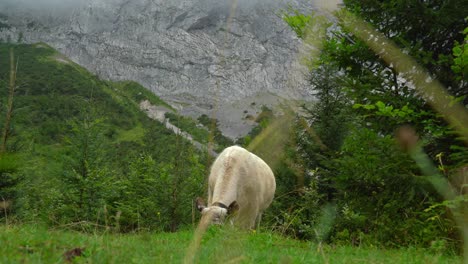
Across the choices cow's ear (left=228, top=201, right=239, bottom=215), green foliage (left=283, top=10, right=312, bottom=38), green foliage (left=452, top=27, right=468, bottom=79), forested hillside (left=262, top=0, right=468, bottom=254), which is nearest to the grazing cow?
cow's ear (left=228, top=201, right=239, bottom=215)

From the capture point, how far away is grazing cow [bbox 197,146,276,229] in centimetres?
938

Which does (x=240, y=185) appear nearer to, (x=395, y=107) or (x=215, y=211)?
(x=215, y=211)

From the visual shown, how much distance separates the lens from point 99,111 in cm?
2319

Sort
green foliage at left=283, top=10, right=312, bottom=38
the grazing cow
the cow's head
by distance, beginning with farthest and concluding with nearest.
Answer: green foliage at left=283, top=10, right=312, bottom=38
the grazing cow
the cow's head

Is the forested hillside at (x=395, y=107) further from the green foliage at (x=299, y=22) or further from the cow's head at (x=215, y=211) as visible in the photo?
the cow's head at (x=215, y=211)

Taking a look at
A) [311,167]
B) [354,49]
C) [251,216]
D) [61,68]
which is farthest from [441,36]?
[61,68]

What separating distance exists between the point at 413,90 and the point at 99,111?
17864mm

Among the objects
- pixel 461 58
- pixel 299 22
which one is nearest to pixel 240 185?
pixel 299 22

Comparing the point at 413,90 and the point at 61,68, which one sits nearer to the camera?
the point at 413,90

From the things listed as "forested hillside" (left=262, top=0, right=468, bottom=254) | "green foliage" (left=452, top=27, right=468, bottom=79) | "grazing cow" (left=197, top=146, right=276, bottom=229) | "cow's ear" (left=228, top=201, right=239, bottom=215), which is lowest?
"grazing cow" (left=197, top=146, right=276, bottom=229)

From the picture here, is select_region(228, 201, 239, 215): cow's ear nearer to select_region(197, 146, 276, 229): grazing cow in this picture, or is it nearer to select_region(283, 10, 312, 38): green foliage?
select_region(197, 146, 276, 229): grazing cow

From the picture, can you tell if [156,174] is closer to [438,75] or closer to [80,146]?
[80,146]

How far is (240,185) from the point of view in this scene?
10383mm

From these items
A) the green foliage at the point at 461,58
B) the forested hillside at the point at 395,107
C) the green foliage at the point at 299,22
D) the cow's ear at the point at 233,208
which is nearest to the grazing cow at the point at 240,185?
the cow's ear at the point at 233,208
